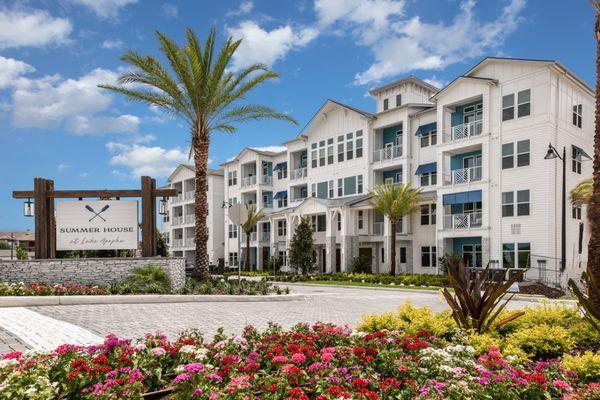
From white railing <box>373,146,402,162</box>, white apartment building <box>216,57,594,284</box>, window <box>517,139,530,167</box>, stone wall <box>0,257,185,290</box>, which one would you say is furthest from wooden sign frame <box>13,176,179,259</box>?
white railing <box>373,146,402,162</box>

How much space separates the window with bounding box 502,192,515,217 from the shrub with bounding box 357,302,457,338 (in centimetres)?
2457

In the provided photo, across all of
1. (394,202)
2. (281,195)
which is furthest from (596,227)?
(281,195)

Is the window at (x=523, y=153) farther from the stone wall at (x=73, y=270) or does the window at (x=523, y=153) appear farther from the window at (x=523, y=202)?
the stone wall at (x=73, y=270)

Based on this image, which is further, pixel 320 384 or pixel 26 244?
pixel 26 244

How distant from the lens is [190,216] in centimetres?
6209

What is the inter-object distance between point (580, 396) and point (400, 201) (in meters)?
29.9

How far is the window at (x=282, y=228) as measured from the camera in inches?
2016

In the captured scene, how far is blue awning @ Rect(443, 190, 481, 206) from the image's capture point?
32625mm

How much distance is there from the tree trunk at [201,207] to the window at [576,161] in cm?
2352

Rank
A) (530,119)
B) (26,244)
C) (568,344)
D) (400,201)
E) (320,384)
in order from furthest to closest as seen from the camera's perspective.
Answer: (26,244) → (400,201) → (530,119) → (568,344) → (320,384)

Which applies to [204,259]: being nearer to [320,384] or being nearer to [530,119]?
[320,384]

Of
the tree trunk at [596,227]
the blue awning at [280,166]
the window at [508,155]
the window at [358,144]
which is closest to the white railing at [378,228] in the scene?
the window at [358,144]

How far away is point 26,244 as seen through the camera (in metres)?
90.8

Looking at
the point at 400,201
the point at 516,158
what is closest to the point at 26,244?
the point at 400,201
